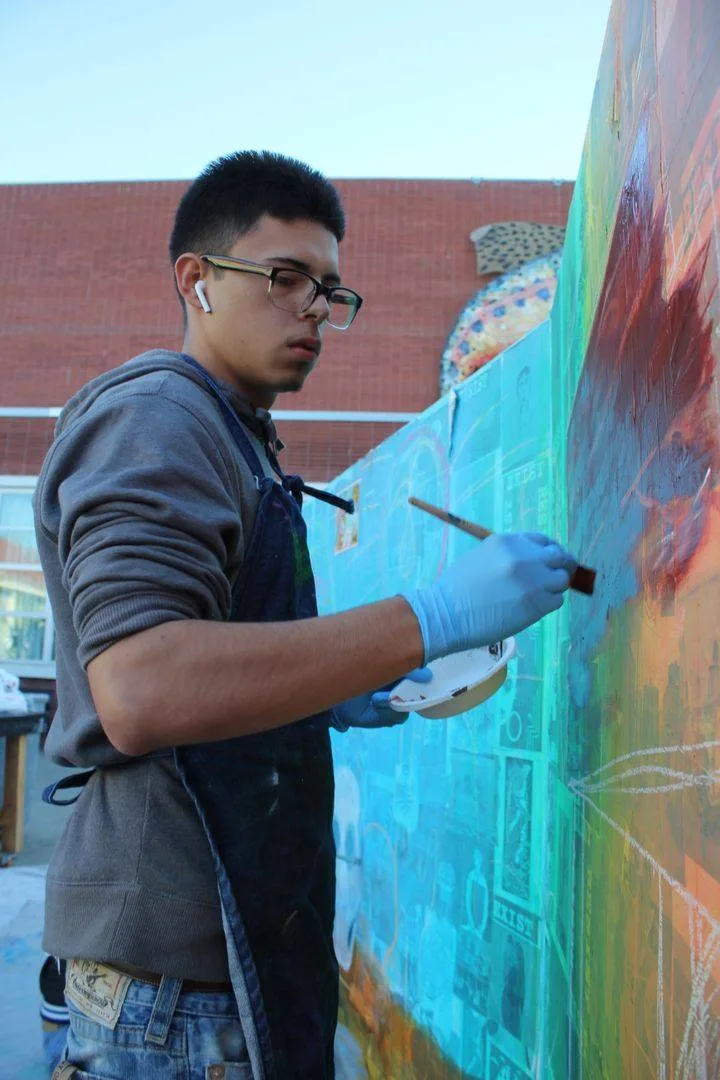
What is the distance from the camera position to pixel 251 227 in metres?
1.45

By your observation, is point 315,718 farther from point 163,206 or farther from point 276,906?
point 163,206

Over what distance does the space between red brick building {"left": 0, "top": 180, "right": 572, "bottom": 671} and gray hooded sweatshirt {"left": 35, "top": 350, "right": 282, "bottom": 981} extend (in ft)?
27.6

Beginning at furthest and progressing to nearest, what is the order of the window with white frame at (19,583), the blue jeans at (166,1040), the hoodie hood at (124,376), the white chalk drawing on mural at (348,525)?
the window with white frame at (19,583) < the white chalk drawing on mural at (348,525) < the hoodie hood at (124,376) < the blue jeans at (166,1040)

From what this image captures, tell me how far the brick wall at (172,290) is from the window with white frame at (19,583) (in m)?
0.34

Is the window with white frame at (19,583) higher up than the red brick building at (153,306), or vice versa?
the red brick building at (153,306)

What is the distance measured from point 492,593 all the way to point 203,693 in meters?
0.42

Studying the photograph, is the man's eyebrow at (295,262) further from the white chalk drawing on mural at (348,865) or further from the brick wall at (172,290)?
the brick wall at (172,290)

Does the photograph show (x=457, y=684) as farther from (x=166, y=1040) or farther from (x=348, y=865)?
(x=348, y=865)

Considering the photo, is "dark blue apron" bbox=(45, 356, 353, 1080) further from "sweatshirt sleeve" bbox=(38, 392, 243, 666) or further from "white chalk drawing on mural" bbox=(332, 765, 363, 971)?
"white chalk drawing on mural" bbox=(332, 765, 363, 971)

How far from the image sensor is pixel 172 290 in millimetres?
10273

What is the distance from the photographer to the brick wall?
973 cm

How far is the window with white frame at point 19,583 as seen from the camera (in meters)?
10.1

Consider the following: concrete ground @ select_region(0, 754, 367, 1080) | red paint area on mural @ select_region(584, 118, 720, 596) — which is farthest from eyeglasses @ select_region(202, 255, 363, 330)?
concrete ground @ select_region(0, 754, 367, 1080)

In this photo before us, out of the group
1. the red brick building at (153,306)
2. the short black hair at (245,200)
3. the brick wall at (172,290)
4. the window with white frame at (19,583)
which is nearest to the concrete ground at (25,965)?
the short black hair at (245,200)
